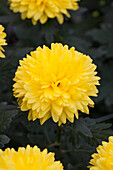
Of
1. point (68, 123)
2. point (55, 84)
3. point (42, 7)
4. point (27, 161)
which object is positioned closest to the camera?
point (27, 161)

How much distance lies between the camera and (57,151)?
175 cm

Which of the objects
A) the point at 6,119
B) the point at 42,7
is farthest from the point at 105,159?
the point at 42,7

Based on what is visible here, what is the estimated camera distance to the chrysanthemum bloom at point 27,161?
105cm

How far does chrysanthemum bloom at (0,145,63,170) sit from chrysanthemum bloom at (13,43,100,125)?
0.18 meters

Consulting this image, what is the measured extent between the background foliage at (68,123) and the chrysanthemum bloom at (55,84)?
0.13m

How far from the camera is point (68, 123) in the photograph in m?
1.40

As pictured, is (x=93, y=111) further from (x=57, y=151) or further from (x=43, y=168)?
(x=43, y=168)

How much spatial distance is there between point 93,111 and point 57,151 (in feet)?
3.05

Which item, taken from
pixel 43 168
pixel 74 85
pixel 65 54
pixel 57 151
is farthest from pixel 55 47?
pixel 57 151

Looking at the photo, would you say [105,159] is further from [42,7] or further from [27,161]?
[42,7]

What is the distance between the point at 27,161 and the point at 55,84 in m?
0.37

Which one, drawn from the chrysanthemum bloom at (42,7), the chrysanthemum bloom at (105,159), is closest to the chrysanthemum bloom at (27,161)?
the chrysanthemum bloom at (105,159)

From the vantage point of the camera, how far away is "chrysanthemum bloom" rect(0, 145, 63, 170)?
41.2 inches

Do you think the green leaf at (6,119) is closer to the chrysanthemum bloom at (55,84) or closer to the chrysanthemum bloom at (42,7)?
the chrysanthemum bloom at (55,84)
